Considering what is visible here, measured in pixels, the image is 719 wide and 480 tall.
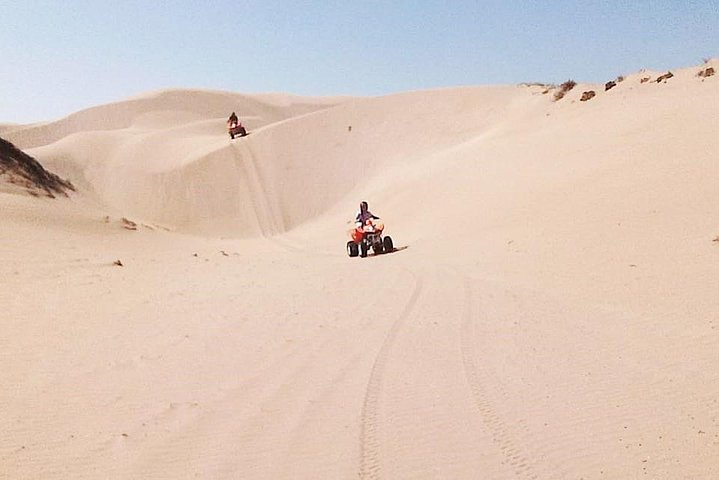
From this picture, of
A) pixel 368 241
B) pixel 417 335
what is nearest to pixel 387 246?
pixel 368 241

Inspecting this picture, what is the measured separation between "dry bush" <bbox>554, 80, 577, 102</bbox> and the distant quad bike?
18.3 meters

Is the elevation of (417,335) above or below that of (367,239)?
below

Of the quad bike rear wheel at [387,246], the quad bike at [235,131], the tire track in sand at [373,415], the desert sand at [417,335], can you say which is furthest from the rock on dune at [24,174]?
the tire track in sand at [373,415]

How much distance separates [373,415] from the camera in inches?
166

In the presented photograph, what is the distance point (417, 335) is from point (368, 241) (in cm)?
864

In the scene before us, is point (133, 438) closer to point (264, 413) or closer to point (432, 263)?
point (264, 413)

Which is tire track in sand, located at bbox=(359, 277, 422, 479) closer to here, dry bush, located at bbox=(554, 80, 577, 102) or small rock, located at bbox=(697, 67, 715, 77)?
small rock, located at bbox=(697, 67, 715, 77)

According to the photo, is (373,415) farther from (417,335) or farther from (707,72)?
(707,72)

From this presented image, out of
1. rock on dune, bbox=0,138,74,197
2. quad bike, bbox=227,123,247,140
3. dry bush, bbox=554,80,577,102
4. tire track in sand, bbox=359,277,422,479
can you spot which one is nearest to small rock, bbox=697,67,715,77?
dry bush, bbox=554,80,577,102

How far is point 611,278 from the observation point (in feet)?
27.4

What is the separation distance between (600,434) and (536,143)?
19154 mm

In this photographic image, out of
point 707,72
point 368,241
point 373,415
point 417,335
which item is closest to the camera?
point 373,415

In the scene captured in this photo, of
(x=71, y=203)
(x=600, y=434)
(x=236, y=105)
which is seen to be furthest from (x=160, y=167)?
(x=236, y=105)

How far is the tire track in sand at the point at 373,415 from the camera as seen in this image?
11.6 feet
